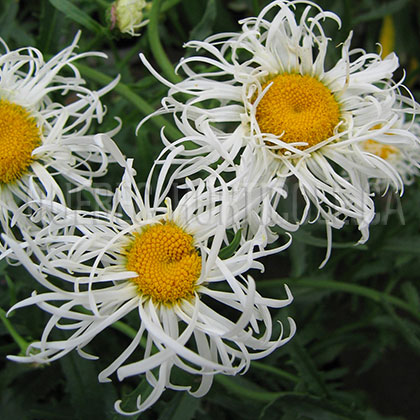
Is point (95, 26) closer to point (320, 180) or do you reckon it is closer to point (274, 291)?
point (320, 180)

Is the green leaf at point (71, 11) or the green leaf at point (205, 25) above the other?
the green leaf at point (71, 11)

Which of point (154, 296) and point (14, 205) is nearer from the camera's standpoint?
point (154, 296)

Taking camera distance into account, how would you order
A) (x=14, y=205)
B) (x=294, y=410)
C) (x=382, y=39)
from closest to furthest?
(x=14, y=205), (x=294, y=410), (x=382, y=39)

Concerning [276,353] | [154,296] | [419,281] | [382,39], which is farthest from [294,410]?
[382,39]

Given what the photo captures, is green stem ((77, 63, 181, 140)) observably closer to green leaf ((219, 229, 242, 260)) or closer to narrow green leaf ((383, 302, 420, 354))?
green leaf ((219, 229, 242, 260))

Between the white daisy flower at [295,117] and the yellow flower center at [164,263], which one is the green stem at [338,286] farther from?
the yellow flower center at [164,263]

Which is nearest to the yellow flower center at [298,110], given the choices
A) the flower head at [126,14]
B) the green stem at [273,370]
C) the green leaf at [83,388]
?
the flower head at [126,14]

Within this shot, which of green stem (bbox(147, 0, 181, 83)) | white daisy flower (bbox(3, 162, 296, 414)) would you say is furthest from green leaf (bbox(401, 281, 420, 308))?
green stem (bbox(147, 0, 181, 83))

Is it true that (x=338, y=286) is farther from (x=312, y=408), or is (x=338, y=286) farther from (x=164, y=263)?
(x=164, y=263)
